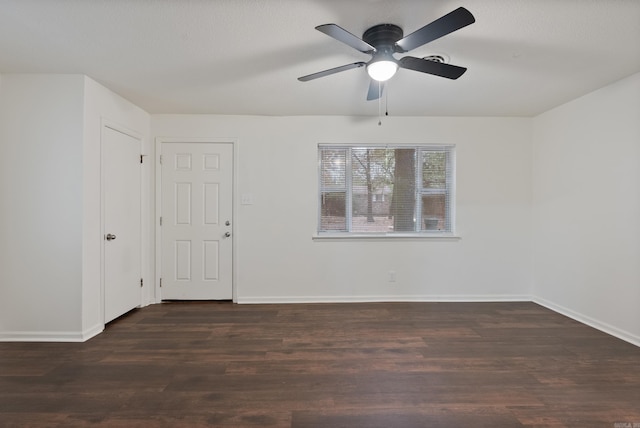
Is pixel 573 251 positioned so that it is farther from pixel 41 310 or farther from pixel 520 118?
pixel 41 310

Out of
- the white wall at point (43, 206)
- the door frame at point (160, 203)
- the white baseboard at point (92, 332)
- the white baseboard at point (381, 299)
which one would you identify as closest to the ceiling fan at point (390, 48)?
the door frame at point (160, 203)

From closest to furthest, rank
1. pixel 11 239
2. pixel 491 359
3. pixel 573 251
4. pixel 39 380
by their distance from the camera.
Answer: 1. pixel 39 380
2. pixel 491 359
3. pixel 11 239
4. pixel 573 251

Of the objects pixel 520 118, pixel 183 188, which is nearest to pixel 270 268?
pixel 183 188

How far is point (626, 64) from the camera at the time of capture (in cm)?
238

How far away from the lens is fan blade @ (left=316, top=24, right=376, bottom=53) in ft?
5.13

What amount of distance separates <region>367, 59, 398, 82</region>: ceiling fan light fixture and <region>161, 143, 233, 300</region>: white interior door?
2.19 metres

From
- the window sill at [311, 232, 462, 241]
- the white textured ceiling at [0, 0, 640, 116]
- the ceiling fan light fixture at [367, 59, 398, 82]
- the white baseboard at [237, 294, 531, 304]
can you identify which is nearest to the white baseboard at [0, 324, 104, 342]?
the white baseboard at [237, 294, 531, 304]

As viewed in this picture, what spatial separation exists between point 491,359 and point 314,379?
4.48ft

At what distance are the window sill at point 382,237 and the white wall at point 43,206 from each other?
2.34 metres

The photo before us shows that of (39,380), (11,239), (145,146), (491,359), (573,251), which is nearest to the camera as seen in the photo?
(39,380)

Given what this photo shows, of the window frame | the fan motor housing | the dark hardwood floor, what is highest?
the fan motor housing

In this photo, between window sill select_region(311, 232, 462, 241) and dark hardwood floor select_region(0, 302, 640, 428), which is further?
window sill select_region(311, 232, 462, 241)

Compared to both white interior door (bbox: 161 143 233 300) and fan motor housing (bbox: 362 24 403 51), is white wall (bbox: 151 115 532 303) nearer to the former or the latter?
white interior door (bbox: 161 143 233 300)

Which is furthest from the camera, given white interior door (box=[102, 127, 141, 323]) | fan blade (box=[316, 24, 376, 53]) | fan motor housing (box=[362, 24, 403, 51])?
white interior door (box=[102, 127, 141, 323])
